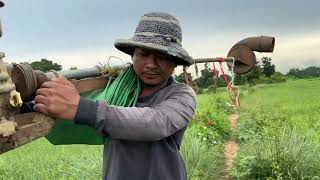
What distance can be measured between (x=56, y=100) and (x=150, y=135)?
398 millimetres

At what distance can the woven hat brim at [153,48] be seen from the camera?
2186 millimetres

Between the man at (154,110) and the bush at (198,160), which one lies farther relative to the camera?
the bush at (198,160)

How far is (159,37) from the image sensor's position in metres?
2.25

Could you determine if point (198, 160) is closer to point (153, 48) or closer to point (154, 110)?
point (153, 48)

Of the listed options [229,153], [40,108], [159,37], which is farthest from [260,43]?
[229,153]

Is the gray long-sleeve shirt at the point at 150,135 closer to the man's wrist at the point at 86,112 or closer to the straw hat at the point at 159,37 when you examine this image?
the man's wrist at the point at 86,112

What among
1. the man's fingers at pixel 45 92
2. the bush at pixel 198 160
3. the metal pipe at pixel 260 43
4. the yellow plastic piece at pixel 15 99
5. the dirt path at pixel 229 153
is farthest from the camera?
the dirt path at pixel 229 153

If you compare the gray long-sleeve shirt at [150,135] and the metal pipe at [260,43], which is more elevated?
the metal pipe at [260,43]

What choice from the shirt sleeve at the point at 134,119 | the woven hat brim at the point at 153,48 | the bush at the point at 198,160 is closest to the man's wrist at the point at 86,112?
the shirt sleeve at the point at 134,119

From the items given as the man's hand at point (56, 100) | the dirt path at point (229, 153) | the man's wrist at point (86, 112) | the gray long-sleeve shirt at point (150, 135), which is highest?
the man's hand at point (56, 100)

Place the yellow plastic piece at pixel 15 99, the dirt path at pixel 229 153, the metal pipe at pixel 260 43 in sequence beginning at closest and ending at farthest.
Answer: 1. the yellow plastic piece at pixel 15 99
2. the metal pipe at pixel 260 43
3. the dirt path at pixel 229 153

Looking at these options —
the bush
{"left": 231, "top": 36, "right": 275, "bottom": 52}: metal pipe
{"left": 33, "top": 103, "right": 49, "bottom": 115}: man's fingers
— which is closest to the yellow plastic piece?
{"left": 33, "top": 103, "right": 49, "bottom": 115}: man's fingers

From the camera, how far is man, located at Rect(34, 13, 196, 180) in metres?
2.01

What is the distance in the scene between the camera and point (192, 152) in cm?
765
